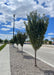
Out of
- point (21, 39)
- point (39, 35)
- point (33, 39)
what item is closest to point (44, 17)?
point (39, 35)

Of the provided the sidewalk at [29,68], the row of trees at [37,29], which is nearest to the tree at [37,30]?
the row of trees at [37,29]

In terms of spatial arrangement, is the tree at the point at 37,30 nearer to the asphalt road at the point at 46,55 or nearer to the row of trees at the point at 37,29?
the row of trees at the point at 37,29

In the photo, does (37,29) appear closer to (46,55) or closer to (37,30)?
(37,30)

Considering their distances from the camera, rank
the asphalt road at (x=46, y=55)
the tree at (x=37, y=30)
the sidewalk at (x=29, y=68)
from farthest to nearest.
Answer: the asphalt road at (x=46, y=55), the tree at (x=37, y=30), the sidewalk at (x=29, y=68)

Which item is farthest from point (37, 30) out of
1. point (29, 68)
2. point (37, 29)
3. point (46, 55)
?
point (46, 55)

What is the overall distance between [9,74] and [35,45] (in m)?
2.65

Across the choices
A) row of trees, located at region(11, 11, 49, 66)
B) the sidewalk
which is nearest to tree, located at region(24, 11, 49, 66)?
row of trees, located at region(11, 11, 49, 66)

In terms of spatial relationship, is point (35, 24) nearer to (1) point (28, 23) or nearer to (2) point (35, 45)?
(1) point (28, 23)

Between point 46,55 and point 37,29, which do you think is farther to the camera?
point 46,55

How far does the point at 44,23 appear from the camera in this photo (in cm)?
659

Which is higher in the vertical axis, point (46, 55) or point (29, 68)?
point (29, 68)

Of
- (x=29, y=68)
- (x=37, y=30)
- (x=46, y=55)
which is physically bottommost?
(x=46, y=55)

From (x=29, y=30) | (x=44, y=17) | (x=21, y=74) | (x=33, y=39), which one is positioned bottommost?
(x=21, y=74)

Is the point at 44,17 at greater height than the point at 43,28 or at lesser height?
greater
